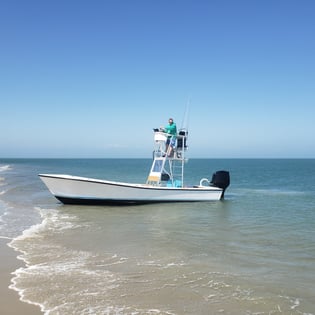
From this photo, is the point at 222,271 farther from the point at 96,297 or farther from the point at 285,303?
the point at 96,297

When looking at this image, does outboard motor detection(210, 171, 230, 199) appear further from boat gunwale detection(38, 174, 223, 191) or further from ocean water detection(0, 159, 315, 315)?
ocean water detection(0, 159, 315, 315)

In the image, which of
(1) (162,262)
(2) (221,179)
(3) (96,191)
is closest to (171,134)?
(2) (221,179)

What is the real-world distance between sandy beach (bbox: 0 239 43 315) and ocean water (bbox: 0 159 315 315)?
0.14 m

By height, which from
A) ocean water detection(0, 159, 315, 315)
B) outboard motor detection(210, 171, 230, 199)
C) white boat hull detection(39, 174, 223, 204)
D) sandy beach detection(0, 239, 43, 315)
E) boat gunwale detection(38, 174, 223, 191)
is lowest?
sandy beach detection(0, 239, 43, 315)

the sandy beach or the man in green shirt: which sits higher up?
the man in green shirt

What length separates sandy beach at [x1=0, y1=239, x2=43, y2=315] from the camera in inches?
234

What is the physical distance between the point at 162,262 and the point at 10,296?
3.50 m

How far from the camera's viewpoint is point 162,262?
8.94 m

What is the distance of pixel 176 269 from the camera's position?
841 cm

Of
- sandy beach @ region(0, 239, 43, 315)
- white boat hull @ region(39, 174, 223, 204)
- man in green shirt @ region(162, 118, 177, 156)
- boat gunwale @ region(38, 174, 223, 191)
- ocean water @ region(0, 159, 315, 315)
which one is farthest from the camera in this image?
man in green shirt @ region(162, 118, 177, 156)

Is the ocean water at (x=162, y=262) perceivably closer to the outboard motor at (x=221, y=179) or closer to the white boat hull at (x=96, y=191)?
the white boat hull at (x=96, y=191)

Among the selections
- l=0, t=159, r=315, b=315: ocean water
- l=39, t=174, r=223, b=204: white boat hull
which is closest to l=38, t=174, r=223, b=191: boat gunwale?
l=39, t=174, r=223, b=204: white boat hull

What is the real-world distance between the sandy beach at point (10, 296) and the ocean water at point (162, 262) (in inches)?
5.5

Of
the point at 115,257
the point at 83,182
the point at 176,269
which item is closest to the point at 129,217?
the point at 83,182
